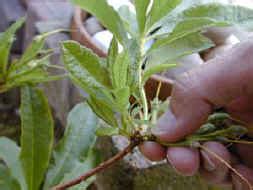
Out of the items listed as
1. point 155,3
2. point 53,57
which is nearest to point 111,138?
point 155,3

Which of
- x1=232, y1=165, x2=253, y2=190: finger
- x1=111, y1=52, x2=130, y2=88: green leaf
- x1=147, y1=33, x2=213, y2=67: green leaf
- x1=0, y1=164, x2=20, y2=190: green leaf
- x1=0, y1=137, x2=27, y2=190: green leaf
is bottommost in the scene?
x1=232, y1=165, x2=253, y2=190: finger

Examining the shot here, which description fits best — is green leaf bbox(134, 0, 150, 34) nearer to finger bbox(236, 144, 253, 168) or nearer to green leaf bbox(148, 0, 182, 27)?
green leaf bbox(148, 0, 182, 27)

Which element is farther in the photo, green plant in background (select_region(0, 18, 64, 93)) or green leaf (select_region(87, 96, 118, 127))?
green plant in background (select_region(0, 18, 64, 93))

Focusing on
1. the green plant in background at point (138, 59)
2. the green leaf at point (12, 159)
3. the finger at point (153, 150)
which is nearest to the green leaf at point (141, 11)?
the green plant in background at point (138, 59)

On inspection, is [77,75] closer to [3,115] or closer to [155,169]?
[155,169]

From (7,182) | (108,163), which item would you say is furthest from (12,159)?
(108,163)

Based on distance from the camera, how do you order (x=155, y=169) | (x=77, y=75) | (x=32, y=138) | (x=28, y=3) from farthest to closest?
(x=28, y=3) < (x=155, y=169) < (x=32, y=138) < (x=77, y=75)

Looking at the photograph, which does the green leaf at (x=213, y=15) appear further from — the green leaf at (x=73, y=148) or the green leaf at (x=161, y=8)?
the green leaf at (x=73, y=148)

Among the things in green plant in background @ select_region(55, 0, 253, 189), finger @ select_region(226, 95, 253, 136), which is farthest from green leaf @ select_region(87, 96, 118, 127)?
finger @ select_region(226, 95, 253, 136)
